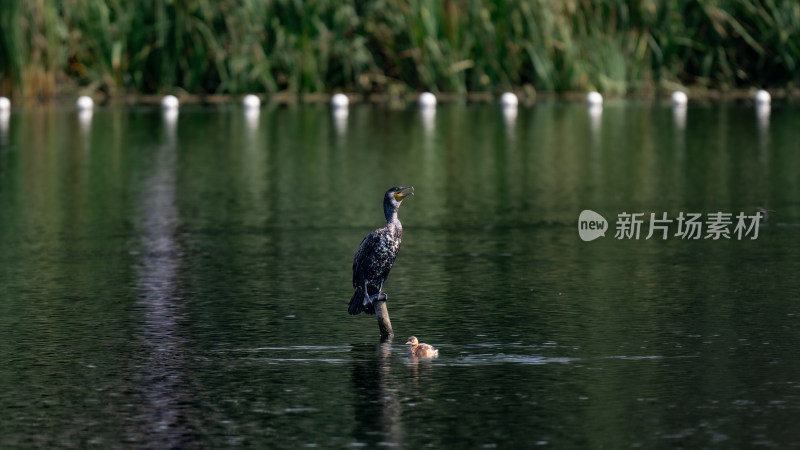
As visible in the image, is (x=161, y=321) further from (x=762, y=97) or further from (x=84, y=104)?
(x=762, y=97)

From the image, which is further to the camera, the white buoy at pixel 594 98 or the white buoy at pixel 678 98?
the white buoy at pixel 678 98

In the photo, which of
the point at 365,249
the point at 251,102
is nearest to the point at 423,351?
the point at 365,249

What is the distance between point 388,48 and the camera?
3155 centimetres

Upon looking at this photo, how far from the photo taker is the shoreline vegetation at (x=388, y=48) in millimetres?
30797

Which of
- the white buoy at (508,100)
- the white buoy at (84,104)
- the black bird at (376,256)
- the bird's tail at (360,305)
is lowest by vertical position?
the bird's tail at (360,305)

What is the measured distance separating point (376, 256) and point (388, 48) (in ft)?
76.0

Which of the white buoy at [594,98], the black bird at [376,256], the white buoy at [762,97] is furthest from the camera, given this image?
the white buoy at [762,97]

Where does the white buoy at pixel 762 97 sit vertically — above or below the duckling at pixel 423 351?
above

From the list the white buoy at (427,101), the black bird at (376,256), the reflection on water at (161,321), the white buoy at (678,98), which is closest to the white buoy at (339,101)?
the white buoy at (427,101)

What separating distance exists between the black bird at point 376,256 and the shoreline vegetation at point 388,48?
72.2ft

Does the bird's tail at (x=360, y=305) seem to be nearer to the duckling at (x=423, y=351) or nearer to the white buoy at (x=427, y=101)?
the duckling at (x=423, y=351)

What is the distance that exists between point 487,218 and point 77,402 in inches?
297

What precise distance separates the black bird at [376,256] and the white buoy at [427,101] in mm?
21403

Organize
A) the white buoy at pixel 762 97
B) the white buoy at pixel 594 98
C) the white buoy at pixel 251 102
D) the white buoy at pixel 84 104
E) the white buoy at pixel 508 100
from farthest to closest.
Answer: the white buoy at pixel 762 97 < the white buoy at pixel 251 102 < the white buoy at pixel 508 100 < the white buoy at pixel 594 98 < the white buoy at pixel 84 104
